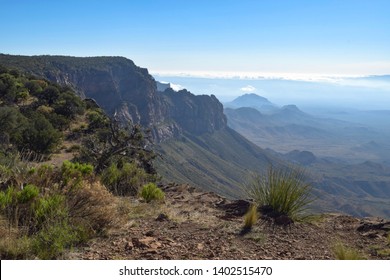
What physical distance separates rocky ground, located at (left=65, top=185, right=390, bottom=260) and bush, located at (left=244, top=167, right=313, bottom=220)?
0.38m

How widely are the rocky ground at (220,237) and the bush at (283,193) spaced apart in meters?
0.38

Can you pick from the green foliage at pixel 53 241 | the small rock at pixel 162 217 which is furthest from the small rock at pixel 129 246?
the small rock at pixel 162 217

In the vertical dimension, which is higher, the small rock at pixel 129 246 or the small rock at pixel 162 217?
the small rock at pixel 129 246

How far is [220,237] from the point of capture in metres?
5.89

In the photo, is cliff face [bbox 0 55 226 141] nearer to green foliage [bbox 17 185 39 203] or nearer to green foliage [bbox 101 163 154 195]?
green foliage [bbox 101 163 154 195]

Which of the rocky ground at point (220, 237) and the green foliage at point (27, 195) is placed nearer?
the rocky ground at point (220, 237)

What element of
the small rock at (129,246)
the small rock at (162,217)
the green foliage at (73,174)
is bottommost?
the small rock at (162,217)

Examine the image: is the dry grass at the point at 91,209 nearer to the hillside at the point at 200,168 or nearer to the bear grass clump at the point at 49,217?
the bear grass clump at the point at 49,217

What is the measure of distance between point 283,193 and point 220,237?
2251mm

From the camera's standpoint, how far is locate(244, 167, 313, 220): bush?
738 centimetres

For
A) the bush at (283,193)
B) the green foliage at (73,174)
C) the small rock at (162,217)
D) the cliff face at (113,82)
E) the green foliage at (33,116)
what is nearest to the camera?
the green foliage at (73,174)

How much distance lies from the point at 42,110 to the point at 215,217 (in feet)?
77.3

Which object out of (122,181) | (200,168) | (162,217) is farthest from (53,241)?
(200,168)

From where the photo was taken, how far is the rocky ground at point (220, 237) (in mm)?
5023
